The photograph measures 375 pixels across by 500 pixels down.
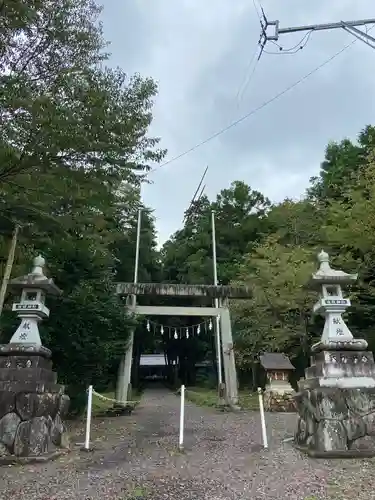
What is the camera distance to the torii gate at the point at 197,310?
13.9 m

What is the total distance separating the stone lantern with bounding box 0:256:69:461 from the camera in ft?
18.0

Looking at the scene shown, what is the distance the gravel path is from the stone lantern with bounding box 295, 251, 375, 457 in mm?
338

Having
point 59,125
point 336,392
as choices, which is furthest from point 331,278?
point 59,125

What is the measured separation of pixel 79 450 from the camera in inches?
240

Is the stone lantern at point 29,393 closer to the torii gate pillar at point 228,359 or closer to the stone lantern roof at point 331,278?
the stone lantern roof at point 331,278

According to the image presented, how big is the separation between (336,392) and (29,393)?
167 inches

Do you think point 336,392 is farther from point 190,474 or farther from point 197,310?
point 197,310

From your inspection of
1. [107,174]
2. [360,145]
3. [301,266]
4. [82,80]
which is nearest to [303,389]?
[107,174]

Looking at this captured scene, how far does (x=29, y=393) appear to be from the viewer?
18.7 ft

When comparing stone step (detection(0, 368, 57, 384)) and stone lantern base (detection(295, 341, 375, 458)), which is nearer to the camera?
stone lantern base (detection(295, 341, 375, 458))

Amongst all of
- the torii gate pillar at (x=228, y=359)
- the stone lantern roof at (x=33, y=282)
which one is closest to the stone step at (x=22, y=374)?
the stone lantern roof at (x=33, y=282)

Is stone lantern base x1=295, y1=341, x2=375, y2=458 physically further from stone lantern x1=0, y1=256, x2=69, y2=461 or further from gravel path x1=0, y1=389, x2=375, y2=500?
stone lantern x1=0, y1=256, x2=69, y2=461

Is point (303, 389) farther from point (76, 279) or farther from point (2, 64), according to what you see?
point (2, 64)

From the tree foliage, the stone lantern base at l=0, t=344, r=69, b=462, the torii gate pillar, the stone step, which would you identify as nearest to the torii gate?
the torii gate pillar
